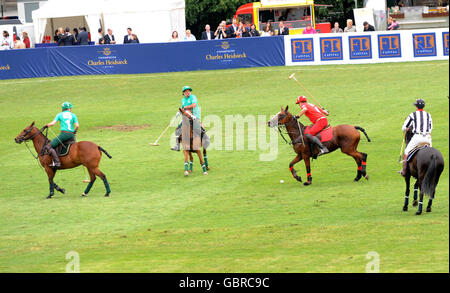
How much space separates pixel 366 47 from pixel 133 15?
16.2m

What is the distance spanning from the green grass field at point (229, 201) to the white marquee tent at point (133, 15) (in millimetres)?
12385

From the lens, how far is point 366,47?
4125cm

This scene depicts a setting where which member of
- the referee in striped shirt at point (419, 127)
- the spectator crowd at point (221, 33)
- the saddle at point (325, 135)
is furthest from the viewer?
the spectator crowd at point (221, 33)

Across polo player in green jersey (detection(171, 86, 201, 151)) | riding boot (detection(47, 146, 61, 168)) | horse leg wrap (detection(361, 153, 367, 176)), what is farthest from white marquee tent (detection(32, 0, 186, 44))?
horse leg wrap (detection(361, 153, 367, 176))

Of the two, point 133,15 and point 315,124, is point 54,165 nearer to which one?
point 315,124

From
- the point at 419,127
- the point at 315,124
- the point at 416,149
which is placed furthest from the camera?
the point at 315,124

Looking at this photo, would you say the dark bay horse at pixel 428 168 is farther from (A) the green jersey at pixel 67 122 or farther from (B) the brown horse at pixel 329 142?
(A) the green jersey at pixel 67 122

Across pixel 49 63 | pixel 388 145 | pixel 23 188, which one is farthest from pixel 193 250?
pixel 49 63

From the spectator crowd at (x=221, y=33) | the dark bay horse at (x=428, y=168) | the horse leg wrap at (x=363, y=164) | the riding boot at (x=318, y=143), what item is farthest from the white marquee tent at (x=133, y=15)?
the dark bay horse at (x=428, y=168)

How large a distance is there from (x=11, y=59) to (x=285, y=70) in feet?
50.6

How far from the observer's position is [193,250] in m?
16.2

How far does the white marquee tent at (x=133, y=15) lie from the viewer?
50.5m

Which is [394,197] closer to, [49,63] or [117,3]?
[49,63]

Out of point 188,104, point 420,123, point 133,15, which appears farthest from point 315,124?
point 133,15
